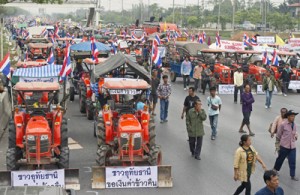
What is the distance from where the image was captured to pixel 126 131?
42.2ft

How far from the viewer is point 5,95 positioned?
21250 mm

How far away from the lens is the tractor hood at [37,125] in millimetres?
12719

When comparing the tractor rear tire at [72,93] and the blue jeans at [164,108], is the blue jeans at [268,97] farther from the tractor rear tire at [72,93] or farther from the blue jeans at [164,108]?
the tractor rear tire at [72,93]

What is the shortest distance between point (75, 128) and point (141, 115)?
18.4 ft

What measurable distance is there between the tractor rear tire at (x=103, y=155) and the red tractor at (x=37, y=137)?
673 millimetres

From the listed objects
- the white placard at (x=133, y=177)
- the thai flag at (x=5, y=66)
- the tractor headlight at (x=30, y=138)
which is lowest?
the white placard at (x=133, y=177)

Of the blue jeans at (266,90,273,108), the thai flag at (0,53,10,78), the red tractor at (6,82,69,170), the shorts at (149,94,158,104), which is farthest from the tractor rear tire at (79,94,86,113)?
the blue jeans at (266,90,273,108)

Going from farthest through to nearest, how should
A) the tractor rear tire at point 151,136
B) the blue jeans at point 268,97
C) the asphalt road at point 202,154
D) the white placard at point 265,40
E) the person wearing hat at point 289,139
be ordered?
the white placard at point 265,40 → the blue jeans at point 268,97 → the tractor rear tire at point 151,136 → the person wearing hat at point 289,139 → the asphalt road at point 202,154

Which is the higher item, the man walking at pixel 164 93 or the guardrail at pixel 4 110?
the man walking at pixel 164 93

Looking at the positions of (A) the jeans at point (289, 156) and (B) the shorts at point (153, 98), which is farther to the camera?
(B) the shorts at point (153, 98)

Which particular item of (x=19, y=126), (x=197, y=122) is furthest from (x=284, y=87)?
(x=19, y=126)

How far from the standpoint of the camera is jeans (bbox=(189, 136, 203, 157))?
15.0 metres

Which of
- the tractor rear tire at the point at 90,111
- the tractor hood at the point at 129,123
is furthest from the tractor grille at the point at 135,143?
the tractor rear tire at the point at 90,111

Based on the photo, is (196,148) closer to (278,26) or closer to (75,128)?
(75,128)
